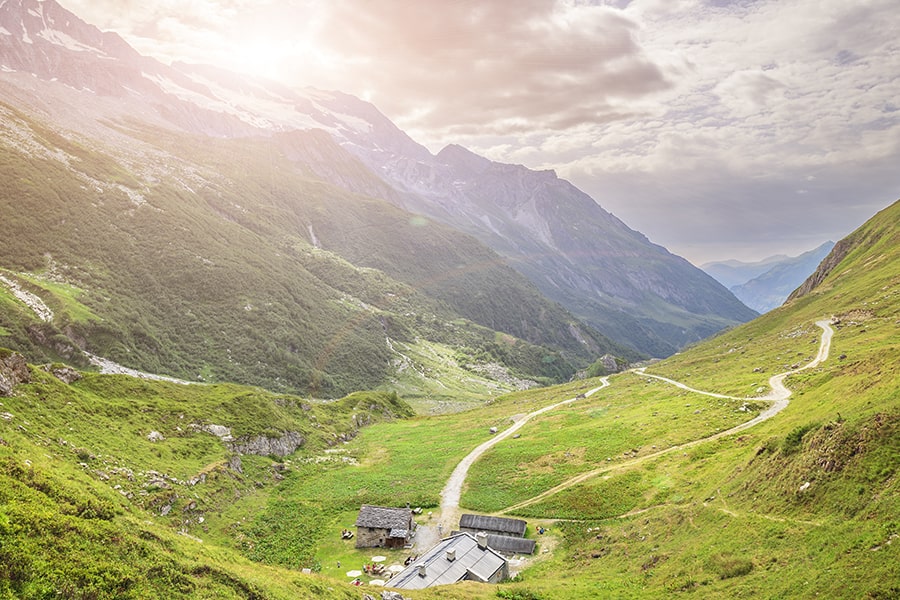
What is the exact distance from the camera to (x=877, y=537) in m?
23.5

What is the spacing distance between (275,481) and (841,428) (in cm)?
6788

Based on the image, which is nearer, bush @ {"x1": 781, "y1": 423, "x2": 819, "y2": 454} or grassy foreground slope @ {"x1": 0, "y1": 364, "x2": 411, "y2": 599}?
grassy foreground slope @ {"x1": 0, "y1": 364, "x2": 411, "y2": 599}

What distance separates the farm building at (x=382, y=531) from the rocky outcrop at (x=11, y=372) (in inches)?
1468

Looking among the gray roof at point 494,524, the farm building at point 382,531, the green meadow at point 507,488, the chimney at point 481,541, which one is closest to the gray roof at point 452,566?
the chimney at point 481,541

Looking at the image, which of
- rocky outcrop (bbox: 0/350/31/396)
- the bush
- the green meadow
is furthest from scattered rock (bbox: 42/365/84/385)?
the bush

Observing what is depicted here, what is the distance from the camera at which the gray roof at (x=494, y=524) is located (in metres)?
50.6

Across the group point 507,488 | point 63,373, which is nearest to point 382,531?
point 507,488

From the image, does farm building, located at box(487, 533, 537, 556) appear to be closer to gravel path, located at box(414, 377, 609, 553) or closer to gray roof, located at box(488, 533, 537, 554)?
gray roof, located at box(488, 533, 537, 554)

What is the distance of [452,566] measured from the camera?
42531 mm

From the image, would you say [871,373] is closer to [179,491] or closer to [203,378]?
[179,491]

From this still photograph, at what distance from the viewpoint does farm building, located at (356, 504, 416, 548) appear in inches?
1997

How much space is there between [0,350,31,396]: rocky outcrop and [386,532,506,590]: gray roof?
40.9m

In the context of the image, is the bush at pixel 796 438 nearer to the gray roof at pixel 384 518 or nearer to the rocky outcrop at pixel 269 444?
the gray roof at pixel 384 518

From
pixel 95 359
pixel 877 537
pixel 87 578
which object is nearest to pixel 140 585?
pixel 87 578
